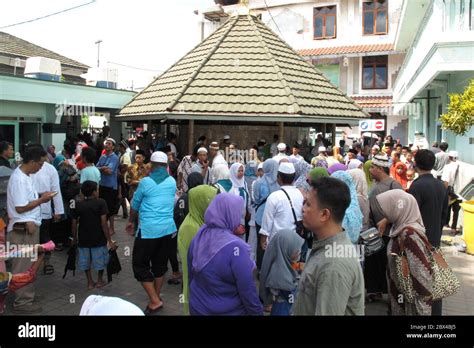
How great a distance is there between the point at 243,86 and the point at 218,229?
27.6 ft

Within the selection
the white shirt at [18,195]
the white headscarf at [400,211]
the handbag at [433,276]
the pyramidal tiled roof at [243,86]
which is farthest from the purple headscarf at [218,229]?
the pyramidal tiled roof at [243,86]

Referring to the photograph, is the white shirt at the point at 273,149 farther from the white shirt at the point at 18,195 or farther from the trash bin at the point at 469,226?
the white shirt at the point at 18,195

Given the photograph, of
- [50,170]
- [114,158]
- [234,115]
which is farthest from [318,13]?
[50,170]

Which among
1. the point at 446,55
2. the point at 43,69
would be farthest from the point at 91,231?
the point at 446,55

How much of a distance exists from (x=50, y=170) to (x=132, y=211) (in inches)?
64.2

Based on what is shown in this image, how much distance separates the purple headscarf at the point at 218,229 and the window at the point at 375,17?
27.1 metres

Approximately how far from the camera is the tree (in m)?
8.77

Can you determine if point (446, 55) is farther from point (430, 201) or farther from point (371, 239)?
point (371, 239)

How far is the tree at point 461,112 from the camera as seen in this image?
28.8 ft

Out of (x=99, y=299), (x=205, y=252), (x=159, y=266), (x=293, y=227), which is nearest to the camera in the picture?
(x=99, y=299)

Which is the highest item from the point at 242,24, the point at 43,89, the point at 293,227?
the point at 242,24

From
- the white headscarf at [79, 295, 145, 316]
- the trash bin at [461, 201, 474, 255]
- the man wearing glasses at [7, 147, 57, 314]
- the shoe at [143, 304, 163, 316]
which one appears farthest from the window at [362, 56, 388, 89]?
the white headscarf at [79, 295, 145, 316]
